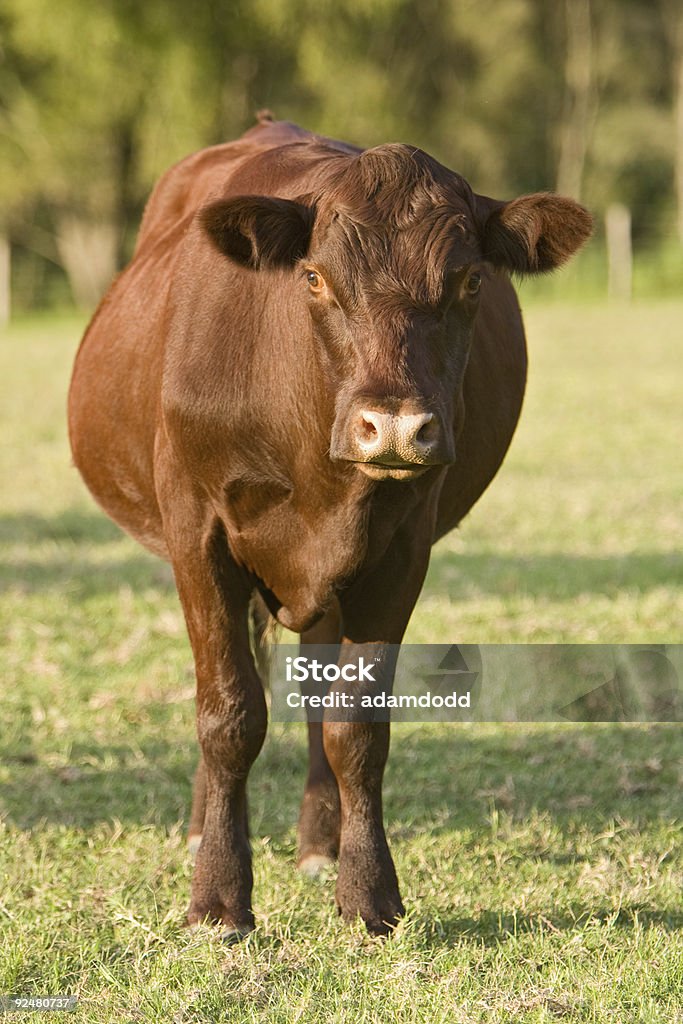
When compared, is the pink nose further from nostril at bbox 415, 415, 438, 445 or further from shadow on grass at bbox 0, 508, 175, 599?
shadow on grass at bbox 0, 508, 175, 599

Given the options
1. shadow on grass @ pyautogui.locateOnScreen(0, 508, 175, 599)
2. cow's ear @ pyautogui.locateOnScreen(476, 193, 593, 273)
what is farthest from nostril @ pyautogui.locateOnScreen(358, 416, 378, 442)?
shadow on grass @ pyautogui.locateOnScreen(0, 508, 175, 599)

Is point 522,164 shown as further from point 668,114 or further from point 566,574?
point 566,574

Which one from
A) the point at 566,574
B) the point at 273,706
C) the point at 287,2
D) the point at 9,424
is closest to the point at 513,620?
the point at 566,574

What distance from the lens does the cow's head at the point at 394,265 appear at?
3010 millimetres

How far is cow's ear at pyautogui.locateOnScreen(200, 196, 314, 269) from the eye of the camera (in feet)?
11.0

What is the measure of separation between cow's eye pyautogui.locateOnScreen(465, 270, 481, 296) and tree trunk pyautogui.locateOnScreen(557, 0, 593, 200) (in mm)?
34791

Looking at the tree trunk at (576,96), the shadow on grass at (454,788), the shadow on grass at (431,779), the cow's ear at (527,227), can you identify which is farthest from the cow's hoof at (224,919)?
the tree trunk at (576,96)

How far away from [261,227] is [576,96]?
36473 mm

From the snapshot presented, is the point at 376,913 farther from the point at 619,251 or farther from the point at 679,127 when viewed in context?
the point at 679,127

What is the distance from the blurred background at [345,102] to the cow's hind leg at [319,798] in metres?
25.1

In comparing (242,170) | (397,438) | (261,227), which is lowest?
(397,438)

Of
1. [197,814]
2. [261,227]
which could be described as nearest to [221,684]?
Answer: [197,814]

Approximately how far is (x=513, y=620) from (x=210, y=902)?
3.37 meters

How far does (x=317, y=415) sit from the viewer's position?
3424 mm
